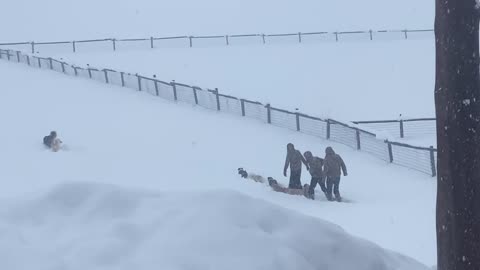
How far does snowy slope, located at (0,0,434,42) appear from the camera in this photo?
197ft

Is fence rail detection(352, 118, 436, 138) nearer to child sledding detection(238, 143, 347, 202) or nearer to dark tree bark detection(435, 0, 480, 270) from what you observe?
child sledding detection(238, 143, 347, 202)

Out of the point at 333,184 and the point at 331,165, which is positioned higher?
the point at 331,165

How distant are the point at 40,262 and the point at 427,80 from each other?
33779mm

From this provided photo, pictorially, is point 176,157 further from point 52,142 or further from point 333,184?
point 333,184

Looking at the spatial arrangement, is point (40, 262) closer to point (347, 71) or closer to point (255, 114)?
point (255, 114)

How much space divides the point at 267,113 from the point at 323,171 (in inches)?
411

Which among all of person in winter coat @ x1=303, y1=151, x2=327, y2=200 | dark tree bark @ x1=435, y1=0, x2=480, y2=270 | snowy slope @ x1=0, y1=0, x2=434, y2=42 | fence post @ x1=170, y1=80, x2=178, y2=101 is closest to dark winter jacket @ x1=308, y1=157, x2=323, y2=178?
person in winter coat @ x1=303, y1=151, x2=327, y2=200

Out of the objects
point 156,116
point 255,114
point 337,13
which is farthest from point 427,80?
point 337,13

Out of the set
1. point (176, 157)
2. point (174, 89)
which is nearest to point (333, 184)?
point (176, 157)

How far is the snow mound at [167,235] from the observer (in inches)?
224

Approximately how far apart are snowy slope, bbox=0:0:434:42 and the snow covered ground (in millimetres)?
29211

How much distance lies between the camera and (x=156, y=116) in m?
28.5

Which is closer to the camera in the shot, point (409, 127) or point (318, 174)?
point (318, 174)

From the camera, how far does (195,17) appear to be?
6806 cm
